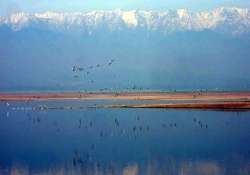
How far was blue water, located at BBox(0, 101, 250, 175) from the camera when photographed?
50.0 ft

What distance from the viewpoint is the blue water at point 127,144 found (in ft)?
50.0

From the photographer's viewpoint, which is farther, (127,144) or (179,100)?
(179,100)

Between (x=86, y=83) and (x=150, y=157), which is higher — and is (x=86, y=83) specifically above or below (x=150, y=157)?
below

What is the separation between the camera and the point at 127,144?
1948cm

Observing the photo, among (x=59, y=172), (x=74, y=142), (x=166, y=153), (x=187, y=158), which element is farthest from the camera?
(x=74, y=142)

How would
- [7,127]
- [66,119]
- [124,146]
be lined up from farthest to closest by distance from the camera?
[66,119]
[7,127]
[124,146]

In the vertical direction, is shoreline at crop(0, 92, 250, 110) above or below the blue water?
below

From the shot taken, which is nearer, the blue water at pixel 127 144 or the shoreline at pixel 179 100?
the blue water at pixel 127 144

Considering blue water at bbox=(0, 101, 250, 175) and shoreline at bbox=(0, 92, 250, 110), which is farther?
shoreline at bbox=(0, 92, 250, 110)

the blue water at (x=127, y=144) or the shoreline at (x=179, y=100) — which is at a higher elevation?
the blue water at (x=127, y=144)

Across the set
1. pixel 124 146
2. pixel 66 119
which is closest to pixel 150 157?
pixel 124 146

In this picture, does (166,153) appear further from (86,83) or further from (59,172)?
(86,83)

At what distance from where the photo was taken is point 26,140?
21266 millimetres

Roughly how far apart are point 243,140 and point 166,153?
3.74 metres
